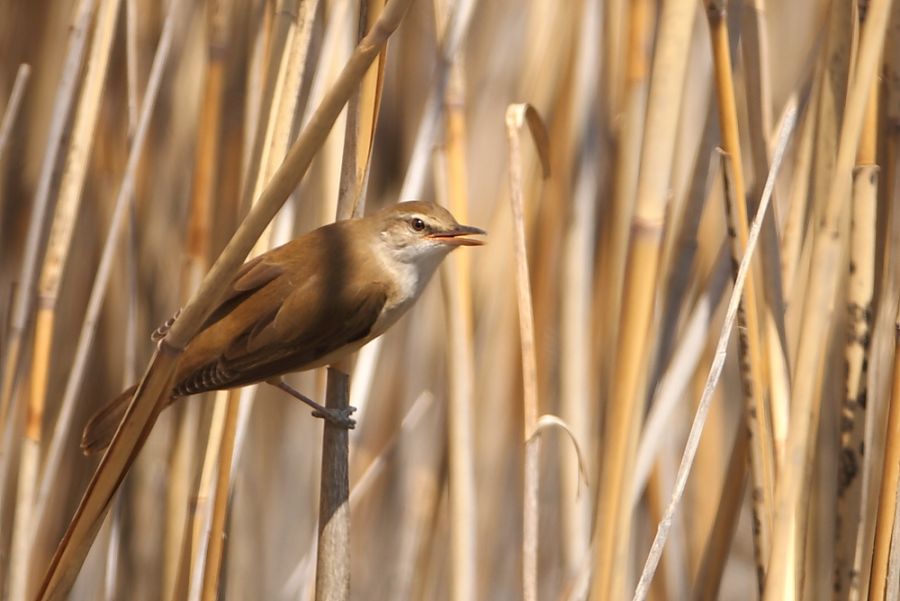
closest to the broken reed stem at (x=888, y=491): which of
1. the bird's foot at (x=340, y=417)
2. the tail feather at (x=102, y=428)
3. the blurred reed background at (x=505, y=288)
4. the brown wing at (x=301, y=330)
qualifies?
the blurred reed background at (x=505, y=288)

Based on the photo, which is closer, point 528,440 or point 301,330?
point 528,440

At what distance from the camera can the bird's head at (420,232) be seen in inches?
65.9

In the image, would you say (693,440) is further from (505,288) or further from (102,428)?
(102,428)

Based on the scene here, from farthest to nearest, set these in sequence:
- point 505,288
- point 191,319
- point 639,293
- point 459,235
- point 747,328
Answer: point 505,288, point 459,235, point 747,328, point 639,293, point 191,319

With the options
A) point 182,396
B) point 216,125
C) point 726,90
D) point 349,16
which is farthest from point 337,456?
point 349,16

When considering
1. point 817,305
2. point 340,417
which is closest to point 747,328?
point 817,305

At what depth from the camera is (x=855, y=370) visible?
132cm

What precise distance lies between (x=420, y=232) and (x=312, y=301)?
21 centimetres

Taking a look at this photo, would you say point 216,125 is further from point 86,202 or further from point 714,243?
point 714,243

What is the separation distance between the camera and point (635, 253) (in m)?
1.14

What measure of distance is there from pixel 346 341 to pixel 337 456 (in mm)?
409

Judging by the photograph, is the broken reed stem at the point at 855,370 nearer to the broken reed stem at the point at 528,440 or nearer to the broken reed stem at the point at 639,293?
the broken reed stem at the point at 639,293

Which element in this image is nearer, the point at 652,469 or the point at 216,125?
the point at 216,125

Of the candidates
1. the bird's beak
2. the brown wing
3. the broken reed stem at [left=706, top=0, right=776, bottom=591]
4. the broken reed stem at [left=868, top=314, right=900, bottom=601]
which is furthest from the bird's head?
the broken reed stem at [left=868, top=314, right=900, bottom=601]
